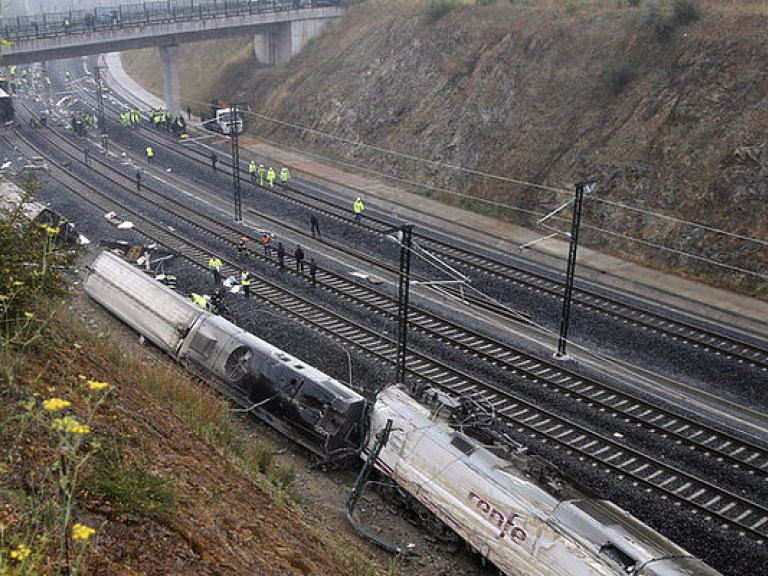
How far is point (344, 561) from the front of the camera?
13.8m

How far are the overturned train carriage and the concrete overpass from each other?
112 ft

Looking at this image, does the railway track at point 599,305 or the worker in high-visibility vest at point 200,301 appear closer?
the railway track at point 599,305

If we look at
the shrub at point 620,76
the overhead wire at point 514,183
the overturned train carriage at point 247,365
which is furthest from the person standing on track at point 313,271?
the shrub at point 620,76

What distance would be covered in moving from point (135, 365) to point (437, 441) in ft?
27.3

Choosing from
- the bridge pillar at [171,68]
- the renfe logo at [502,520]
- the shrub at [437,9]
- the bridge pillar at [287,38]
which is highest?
the shrub at [437,9]

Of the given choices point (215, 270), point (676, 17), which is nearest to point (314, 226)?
point (215, 270)

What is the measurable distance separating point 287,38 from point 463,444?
54919 millimetres

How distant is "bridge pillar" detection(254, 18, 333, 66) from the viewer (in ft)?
213

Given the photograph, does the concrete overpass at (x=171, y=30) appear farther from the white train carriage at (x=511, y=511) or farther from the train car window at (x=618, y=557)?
the train car window at (x=618, y=557)

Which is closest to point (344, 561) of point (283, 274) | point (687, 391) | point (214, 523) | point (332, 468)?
point (214, 523)

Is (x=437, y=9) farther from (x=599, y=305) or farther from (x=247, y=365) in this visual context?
(x=247, y=365)

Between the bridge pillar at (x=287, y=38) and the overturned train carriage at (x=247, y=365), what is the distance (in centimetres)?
4243

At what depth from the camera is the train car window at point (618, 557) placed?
13.2m

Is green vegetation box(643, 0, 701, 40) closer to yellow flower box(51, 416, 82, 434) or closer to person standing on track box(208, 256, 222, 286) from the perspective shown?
person standing on track box(208, 256, 222, 286)
